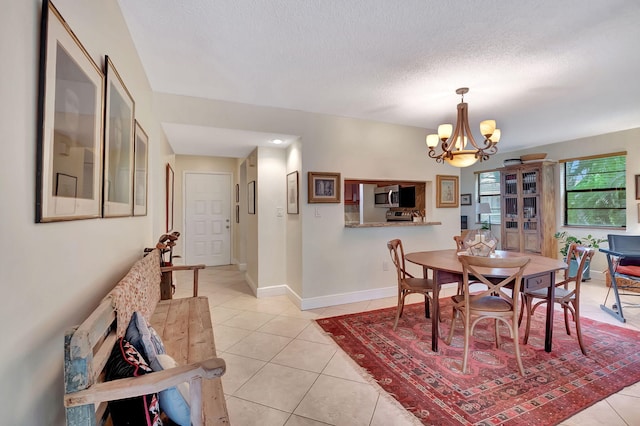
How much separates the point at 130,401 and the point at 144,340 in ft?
0.87

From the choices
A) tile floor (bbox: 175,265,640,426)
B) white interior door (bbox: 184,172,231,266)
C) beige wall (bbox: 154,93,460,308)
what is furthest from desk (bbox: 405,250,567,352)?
white interior door (bbox: 184,172,231,266)

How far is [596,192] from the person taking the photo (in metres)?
4.71

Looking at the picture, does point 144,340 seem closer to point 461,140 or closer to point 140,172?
point 140,172

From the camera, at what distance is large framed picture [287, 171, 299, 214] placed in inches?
144

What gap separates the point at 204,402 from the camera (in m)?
1.20

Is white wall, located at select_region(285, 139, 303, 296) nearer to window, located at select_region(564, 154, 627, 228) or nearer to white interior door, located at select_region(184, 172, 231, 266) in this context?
white interior door, located at select_region(184, 172, 231, 266)

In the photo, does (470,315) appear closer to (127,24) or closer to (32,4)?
(32,4)

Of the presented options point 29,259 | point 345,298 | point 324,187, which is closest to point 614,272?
point 345,298

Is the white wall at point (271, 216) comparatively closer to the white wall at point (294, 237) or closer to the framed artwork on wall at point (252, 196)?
the white wall at point (294, 237)

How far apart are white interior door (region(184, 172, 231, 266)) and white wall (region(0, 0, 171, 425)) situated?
4.87 m

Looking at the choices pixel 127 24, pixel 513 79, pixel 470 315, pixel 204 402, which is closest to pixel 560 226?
pixel 513 79

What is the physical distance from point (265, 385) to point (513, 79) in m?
3.24

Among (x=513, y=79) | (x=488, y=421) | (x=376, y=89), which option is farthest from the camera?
(x=376, y=89)

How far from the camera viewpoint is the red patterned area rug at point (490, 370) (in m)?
1.73
